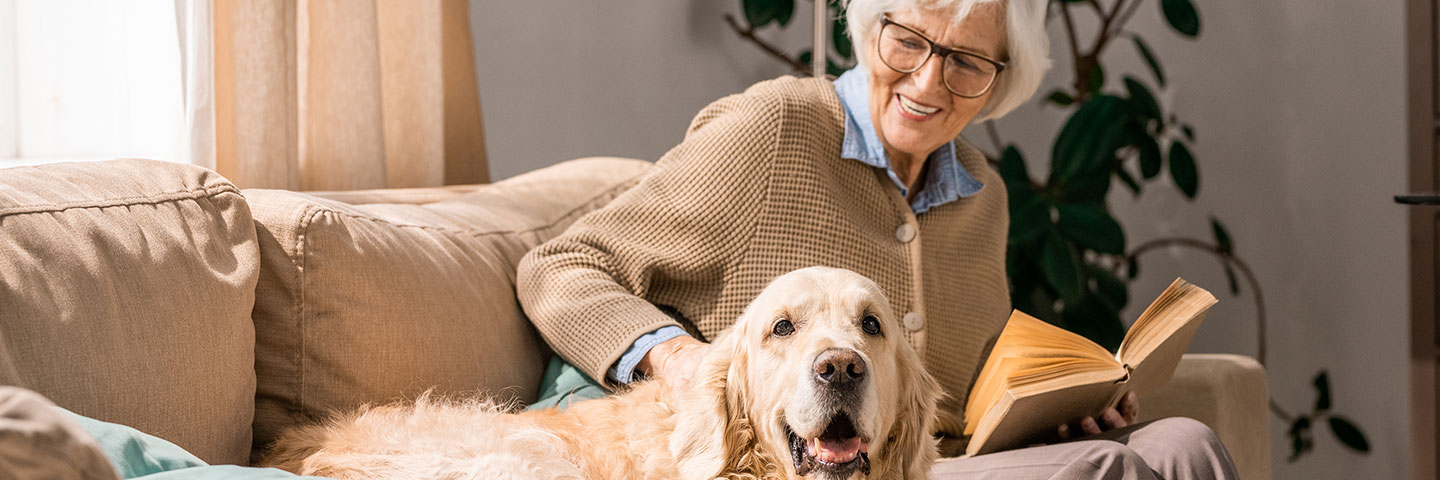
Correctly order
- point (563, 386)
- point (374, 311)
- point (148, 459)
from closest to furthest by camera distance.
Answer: point (148, 459) < point (374, 311) < point (563, 386)

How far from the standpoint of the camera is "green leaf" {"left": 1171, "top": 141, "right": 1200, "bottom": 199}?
3062 millimetres

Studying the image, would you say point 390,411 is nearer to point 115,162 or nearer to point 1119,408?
point 115,162

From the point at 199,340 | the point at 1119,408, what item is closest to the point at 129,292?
the point at 199,340

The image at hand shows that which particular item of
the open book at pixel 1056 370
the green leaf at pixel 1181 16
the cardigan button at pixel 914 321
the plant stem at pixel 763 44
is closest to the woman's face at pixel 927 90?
the cardigan button at pixel 914 321

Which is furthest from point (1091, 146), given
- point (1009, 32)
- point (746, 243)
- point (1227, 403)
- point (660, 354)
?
point (660, 354)

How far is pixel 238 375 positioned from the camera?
3.74ft

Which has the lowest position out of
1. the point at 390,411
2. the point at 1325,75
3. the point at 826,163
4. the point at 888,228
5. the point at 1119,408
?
the point at 1119,408

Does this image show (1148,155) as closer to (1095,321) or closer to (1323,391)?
(1095,321)

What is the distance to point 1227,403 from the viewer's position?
1.92 m

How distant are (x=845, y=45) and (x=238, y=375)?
2.08m

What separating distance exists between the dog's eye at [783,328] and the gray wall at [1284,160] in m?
1.86

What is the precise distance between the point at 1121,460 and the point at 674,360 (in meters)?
0.56

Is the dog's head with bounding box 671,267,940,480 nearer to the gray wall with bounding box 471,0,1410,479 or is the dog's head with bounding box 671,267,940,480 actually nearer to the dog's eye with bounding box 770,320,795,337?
the dog's eye with bounding box 770,320,795,337

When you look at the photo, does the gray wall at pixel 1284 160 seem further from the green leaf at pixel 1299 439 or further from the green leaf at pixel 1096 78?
the green leaf at pixel 1096 78
